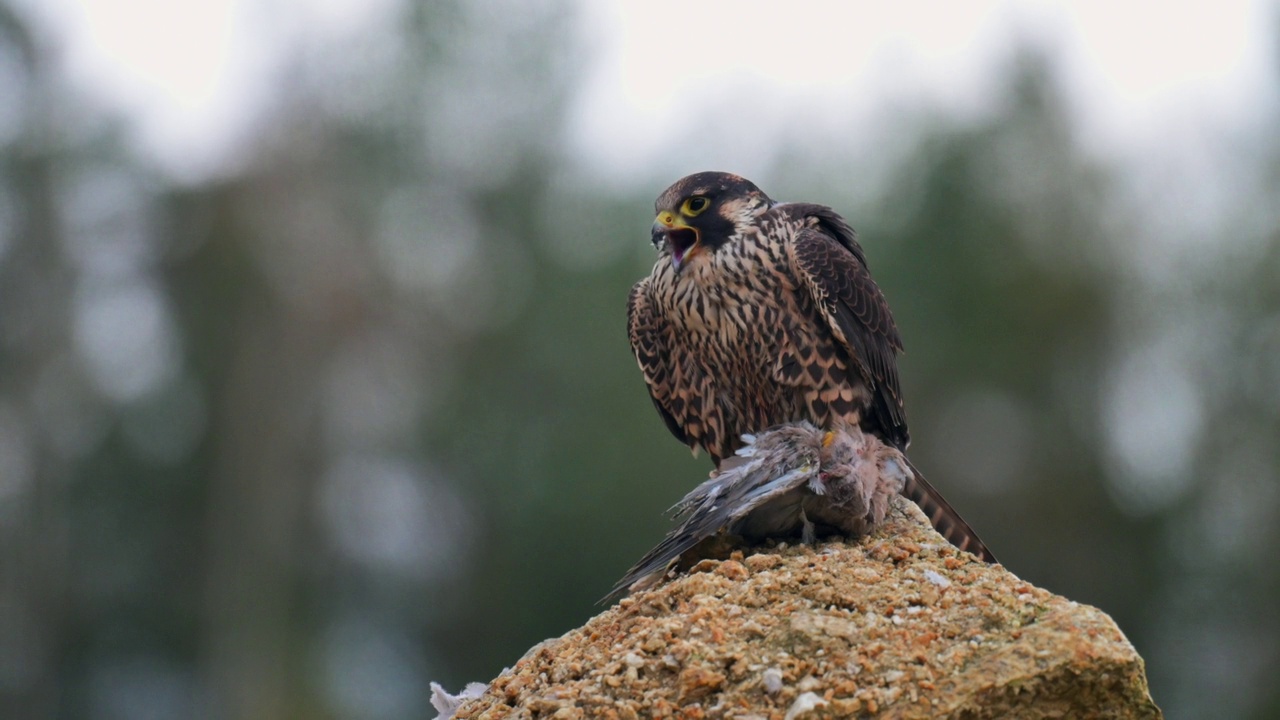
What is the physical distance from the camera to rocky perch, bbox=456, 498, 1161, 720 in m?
2.49

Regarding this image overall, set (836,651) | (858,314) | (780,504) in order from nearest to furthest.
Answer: (836,651)
(780,504)
(858,314)

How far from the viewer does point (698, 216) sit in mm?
4074

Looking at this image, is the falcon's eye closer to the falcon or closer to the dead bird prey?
the falcon

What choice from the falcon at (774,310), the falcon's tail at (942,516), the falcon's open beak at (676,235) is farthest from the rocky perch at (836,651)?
the falcon's open beak at (676,235)

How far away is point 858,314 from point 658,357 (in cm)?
71

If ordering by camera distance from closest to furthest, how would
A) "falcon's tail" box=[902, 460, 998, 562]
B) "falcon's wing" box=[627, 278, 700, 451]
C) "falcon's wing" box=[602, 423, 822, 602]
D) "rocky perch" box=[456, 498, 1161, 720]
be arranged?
"rocky perch" box=[456, 498, 1161, 720] < "falcon's wing" box=[602, 423, 822, 602] < "falcon's tail" box=[902, 460, 998, 562] < "falcon's wing" box=[627, 278, 700, 451]

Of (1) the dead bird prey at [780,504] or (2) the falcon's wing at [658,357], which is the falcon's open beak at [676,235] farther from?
(1) the dead bird prey at [780,504]

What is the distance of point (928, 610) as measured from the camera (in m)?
2.78

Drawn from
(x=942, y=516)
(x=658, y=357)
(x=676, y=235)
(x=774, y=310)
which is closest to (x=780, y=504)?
(x=942, y=516)

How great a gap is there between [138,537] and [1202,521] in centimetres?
1150

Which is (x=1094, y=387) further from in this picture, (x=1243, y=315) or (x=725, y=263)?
(x=725, y=263)

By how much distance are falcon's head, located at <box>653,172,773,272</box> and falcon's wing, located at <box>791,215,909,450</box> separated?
0.20 metres

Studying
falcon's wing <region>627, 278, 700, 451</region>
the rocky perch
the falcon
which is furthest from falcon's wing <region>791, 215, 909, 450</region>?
the rocky perch

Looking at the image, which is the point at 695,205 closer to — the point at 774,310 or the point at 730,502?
the point at 774,310
